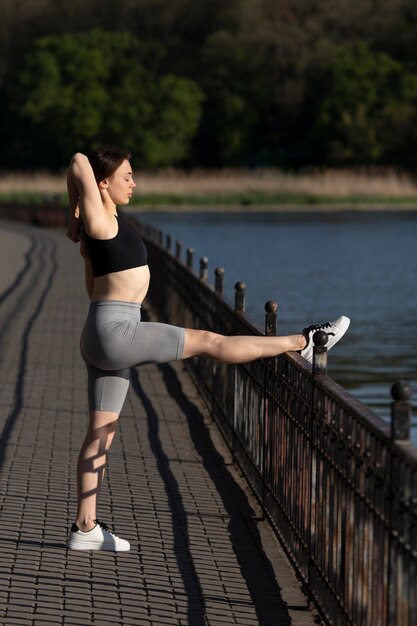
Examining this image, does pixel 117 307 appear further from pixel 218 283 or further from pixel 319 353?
pixel 218 283

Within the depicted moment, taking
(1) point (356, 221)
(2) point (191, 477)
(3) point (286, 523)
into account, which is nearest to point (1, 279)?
(2) point (191, 477)

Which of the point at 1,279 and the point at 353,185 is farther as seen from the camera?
the point at 353,185

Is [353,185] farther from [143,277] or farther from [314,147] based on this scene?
[143,277]

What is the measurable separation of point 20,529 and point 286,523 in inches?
53.3

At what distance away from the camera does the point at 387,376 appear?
20734 mm

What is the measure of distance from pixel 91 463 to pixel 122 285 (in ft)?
3.06

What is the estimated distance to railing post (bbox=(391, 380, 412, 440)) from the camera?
15.9 feet

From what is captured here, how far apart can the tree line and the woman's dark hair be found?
357 feet

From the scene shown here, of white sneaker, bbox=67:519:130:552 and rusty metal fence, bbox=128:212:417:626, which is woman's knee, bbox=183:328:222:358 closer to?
rusty metal fence, bbox=128:212:417:626

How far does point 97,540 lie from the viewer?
758cm

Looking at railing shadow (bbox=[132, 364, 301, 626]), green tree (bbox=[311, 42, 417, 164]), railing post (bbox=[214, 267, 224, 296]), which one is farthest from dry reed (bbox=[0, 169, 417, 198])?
railing shadow (bbox=[132, 364, 301, 626])

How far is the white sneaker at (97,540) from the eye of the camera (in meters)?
7.57

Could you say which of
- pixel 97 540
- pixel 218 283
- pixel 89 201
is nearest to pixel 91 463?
pixel 97 540

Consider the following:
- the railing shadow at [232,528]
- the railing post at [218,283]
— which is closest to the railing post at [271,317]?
the railing shadow at [232,528]
